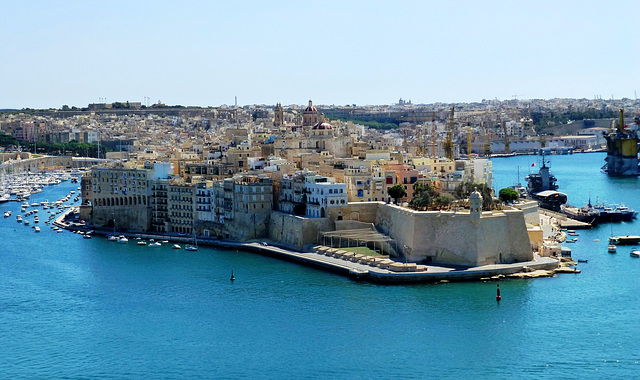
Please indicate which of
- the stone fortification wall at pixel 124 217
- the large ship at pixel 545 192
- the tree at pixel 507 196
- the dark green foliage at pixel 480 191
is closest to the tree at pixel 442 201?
the dark green foliage at pixel 480 191

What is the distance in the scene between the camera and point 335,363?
17266 mm

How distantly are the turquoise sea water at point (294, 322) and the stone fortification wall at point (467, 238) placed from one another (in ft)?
3.92

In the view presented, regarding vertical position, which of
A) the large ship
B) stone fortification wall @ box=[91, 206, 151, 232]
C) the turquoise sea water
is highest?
the large ship

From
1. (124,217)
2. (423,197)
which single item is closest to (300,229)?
(423,197)

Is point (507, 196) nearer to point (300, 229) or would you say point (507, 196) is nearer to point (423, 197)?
point (423, 197)

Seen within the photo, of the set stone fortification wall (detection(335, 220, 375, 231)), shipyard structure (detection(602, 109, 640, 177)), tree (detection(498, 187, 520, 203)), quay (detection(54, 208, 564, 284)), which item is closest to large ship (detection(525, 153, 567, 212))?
tree (detection(498, 187, 520, 203))

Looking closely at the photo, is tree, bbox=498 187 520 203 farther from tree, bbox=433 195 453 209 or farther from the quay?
the quay

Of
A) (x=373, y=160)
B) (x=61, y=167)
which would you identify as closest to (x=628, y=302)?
(x=373, y=160)

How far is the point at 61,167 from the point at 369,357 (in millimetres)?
48079

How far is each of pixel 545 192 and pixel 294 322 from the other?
17783 millimetres

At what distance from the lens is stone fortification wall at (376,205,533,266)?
23.2 m

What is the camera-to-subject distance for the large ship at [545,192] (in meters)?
34.7

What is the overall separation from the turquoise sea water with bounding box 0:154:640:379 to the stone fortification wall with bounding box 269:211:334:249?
1.27 metres

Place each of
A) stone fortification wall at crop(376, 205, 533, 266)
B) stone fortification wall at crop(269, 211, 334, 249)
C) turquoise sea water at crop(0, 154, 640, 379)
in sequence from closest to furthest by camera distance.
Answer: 1. turquoise sea water at crop(0, 154, 640, 379)
2. stone fortification wall at crop(376, 205, 533, 266)
3. stone fortification wall at crop(269, 211, 334, 249)
